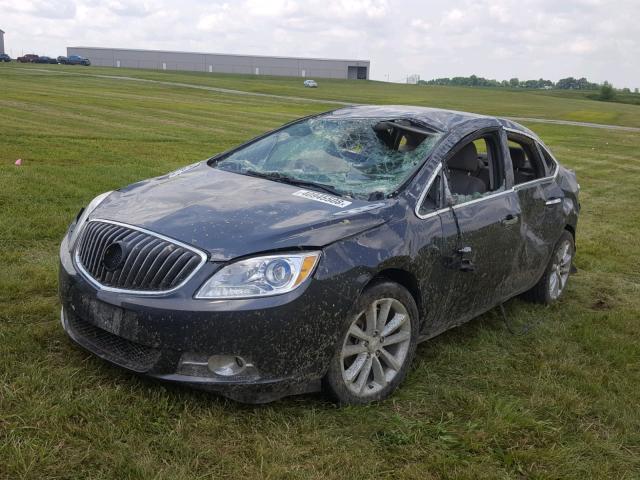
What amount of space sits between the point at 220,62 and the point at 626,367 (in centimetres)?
11345

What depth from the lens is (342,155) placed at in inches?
176

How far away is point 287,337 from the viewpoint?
3135 millimetres

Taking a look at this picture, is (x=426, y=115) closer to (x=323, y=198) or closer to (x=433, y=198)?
(x=433, y=198)

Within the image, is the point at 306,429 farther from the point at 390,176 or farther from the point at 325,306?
the point at 390,176

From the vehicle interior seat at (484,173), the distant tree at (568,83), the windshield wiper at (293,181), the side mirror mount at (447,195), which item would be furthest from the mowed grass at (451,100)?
the distant tree at (568,83)

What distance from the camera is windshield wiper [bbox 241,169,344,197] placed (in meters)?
4.00

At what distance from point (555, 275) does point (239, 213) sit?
3316 mm

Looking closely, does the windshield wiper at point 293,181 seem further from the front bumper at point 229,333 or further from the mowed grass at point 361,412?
the mowed grass at point 361,412

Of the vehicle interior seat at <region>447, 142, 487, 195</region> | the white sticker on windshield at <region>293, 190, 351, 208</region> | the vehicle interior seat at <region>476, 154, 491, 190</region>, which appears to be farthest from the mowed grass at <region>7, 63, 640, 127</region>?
the white sticker on windshield at <region>293, 190, 351, 208</region>

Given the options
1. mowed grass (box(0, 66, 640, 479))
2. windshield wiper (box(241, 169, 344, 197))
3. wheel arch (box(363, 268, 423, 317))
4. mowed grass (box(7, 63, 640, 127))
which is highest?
windshield wiper (box(241, 169, 344, 197))

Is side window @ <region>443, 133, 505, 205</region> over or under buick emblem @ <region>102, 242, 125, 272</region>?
over

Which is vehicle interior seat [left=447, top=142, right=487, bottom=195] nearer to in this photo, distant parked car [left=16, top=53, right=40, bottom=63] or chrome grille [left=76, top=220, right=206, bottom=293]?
chrome grille [left=76, top=220, right=206, bottom=293]

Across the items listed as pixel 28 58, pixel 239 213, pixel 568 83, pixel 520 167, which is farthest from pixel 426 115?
pixel 568 83

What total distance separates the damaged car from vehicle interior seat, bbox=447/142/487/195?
0.05 ft
